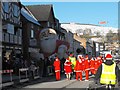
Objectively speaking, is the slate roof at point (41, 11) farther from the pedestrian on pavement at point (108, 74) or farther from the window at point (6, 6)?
the pedestrian on pavement at point (108, 74)

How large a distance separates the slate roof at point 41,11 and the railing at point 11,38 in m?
14.2

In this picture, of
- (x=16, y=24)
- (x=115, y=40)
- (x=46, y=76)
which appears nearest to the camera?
(x=46, y=76)

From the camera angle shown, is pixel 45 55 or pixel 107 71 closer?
pixel 107 71

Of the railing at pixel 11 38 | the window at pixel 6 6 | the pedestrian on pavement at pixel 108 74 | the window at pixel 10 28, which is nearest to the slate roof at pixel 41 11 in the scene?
the railing at pixel 11 38

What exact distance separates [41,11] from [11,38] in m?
19.4

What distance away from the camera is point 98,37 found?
167 m

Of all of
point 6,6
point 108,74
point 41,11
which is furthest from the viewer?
point 41,11

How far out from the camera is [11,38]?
39000 mm

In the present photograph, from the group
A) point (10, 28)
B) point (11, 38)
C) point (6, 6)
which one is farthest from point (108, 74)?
point (11, 38)

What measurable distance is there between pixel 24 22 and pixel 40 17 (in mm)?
10992

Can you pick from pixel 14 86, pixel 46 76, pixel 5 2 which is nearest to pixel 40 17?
pixel 5 2

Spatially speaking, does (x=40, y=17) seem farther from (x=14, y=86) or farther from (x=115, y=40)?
(x=115, y=40)

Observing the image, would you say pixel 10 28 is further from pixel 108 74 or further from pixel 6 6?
pixel 108 74

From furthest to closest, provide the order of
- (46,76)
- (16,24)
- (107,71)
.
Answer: (16,24)
(46,76)
(107,71)
